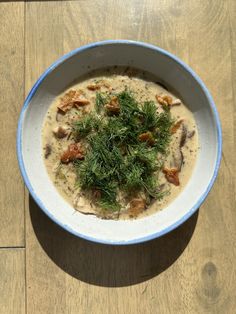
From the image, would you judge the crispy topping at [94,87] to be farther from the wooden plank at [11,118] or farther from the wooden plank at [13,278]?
the wooden plank at [13,278]

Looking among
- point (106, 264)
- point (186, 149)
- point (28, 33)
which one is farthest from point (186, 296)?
point (28, 33)

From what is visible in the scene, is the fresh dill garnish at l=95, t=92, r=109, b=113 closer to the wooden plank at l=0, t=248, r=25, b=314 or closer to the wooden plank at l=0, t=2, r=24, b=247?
the wooden plank at l=0, t=2, r=24, b=247

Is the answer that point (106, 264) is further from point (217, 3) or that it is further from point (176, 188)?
point (217, 3)

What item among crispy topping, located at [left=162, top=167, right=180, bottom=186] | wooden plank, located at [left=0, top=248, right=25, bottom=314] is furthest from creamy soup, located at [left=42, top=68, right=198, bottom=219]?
wooden plank, located at [left=0, top=248, right=25, bottom=314]

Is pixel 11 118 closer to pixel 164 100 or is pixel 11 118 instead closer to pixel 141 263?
pixel 164 100

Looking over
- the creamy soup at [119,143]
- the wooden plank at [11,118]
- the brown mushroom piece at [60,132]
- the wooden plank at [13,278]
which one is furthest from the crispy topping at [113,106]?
the wooden plank at [13,278]

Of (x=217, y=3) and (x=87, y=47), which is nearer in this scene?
(x=87, y=47)
